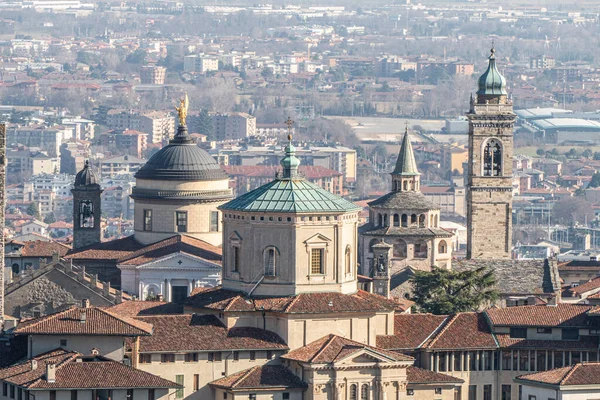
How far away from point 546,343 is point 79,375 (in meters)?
13.5

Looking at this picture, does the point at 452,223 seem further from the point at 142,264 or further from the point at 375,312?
the point at 375,312

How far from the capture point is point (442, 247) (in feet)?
322

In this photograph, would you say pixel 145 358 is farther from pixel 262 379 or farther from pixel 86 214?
pixel 86 214

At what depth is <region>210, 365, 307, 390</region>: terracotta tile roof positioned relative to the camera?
221 feet

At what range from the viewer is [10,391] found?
65.9 m

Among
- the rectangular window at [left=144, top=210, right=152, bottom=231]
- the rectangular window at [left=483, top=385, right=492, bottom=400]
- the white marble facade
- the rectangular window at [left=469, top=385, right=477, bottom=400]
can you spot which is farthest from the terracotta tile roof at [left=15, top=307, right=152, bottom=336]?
the rectangular window at [left=144, top=210, right=152, bottom=231]

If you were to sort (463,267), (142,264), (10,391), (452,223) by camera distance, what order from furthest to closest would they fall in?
1. (452,223)
2. (463,267)
3. (142,264)
4. (10,391)

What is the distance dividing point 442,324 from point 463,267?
2384 cm

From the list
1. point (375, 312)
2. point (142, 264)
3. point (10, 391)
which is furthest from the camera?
point (142, 264)

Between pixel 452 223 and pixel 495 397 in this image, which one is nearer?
pixel 495 397

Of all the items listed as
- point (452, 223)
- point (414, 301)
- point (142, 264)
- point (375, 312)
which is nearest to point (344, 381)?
point (375, 312)

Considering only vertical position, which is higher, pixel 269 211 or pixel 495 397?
pixel 269 211

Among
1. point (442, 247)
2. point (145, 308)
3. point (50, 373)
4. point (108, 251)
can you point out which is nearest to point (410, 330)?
point (145, 308)

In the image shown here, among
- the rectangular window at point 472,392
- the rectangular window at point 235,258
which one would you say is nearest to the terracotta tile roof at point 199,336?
the rectangular window at point 235,258
